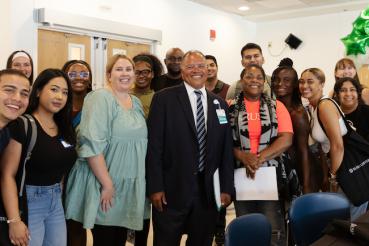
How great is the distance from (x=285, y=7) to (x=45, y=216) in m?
6.50

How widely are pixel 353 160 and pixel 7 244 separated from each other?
2.26m

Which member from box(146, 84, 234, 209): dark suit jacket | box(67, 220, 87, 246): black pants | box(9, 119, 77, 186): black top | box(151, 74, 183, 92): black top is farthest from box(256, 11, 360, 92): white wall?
box(9, 119, 77, 186): black top

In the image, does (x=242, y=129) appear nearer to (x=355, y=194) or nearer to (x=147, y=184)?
(x=147, y=184)

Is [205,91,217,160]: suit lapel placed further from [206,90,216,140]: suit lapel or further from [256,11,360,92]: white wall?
[256,11,360,92]: white wall

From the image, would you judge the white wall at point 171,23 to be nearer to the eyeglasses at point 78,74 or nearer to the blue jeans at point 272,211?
the eyeglasses at point 78,74

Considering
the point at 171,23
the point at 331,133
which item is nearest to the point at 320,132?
the point at 331,133

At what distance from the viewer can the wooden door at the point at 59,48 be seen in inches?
196

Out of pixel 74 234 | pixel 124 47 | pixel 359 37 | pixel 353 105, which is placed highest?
pixel 359 37

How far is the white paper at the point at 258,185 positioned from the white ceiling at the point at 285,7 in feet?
16.1

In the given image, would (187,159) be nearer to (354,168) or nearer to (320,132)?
(320,132)

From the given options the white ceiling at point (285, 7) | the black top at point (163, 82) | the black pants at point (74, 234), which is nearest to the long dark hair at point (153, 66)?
the black top at point (163, 82)

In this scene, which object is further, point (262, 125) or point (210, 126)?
point (262, 125)

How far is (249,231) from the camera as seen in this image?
5.99ft

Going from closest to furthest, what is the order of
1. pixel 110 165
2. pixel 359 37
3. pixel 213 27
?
pixel 110 165, pixel 359 37, pixel 213 27
